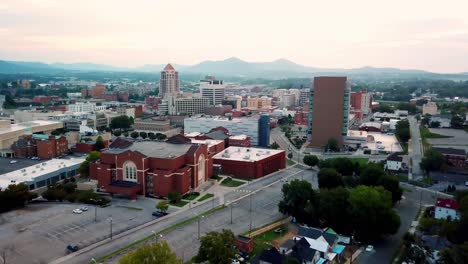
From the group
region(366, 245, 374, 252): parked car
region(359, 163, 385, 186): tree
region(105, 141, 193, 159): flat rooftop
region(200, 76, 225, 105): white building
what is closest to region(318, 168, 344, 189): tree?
region(359, 163, 385, 186): tree

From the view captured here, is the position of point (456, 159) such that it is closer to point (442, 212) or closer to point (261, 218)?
point (442, 212)

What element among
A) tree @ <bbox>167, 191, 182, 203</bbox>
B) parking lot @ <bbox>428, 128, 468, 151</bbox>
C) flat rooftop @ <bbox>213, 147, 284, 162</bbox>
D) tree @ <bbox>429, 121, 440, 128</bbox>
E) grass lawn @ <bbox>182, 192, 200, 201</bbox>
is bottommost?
grass lawn @ <bbox>182, 192, 200, 201</bbox>

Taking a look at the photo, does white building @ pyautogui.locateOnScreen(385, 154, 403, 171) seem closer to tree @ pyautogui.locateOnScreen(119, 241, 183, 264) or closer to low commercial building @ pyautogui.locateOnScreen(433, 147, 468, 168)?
low commercial building @ pyautogui.locateOnScreen(433, 147, 468, 168)

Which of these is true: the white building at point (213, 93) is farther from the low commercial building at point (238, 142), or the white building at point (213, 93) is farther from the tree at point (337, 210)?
the tree at point (337, 210)

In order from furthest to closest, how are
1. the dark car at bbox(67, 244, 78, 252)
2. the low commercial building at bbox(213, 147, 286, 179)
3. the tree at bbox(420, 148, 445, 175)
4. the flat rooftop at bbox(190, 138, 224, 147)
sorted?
1. the flat rooftop at bbox(190, 138, 224, 147)
2. the tree at bbox(420, 148, 445, 175)
3. the low commercial building at bbox(213, 147, 286, 179)
4. the dark car at bbox(67, 244, 78, 252)

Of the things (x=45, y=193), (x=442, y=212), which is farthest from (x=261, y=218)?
(x=45, y=193)

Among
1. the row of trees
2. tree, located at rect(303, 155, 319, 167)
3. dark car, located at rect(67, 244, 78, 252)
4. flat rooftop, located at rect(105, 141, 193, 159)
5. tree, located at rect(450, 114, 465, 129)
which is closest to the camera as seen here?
dark car, located at rect(67, 244, 78, 252)
